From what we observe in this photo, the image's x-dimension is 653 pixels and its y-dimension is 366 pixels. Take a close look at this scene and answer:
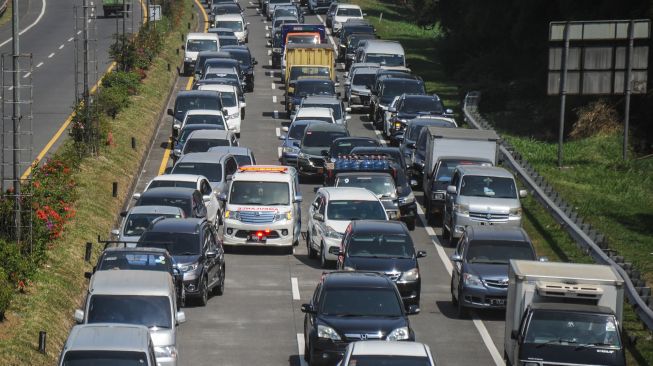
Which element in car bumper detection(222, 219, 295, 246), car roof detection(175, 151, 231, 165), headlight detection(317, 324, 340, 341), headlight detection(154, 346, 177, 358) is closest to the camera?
headlight detection(154, 346, 177, 358)

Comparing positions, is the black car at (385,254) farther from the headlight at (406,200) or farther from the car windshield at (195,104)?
the car windshield at (195,104)

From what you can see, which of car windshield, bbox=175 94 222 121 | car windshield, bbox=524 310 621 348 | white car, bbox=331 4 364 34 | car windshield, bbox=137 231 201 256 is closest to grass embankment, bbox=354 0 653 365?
car windshield, bbox=524 310 621 348

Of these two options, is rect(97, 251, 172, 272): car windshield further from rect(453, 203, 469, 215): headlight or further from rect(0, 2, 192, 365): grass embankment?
rect(453, 203, 469, 215): headlight

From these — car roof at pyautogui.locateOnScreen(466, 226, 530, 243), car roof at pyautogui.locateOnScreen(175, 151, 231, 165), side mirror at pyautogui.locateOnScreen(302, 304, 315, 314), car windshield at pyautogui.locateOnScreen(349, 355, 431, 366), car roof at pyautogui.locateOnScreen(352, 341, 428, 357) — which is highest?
car roof at pyautogui.locateOnScreen(352, 341, 428, 357)

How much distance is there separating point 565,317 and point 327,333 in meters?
3.79

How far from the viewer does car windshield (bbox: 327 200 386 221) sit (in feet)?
111

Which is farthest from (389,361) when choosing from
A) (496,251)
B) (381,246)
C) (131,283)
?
(381,246)

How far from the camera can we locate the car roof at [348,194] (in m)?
34.3

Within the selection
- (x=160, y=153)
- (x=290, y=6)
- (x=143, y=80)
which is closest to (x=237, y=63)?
(x=143, y=80)

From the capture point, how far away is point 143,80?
6438 centimetres

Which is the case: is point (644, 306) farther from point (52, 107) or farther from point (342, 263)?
point (52, 107)

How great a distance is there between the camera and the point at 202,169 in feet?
129

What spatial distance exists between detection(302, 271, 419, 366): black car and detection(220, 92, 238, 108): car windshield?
99.2 feet

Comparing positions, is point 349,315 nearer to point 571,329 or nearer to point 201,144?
point 571,329
